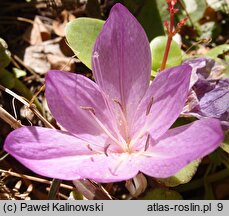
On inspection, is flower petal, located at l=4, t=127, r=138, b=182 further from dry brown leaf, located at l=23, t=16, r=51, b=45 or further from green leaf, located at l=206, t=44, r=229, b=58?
dry brown leaf, located at l=23, t=16, r=51, b=45

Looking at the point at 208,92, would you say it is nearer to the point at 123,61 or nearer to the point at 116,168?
the point at 123,61

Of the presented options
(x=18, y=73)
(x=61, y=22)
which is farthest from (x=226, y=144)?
(x=61, y=22)

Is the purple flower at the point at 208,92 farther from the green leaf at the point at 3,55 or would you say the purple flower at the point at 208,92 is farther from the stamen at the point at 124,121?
the green leaf at the point at 3,55

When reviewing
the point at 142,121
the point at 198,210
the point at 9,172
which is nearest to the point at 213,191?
the point at 198,210

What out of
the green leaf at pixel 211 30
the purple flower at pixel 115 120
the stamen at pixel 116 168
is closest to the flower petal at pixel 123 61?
the purple flower at pixel 115 120

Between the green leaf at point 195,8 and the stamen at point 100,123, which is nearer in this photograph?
the stamen at point 100,123

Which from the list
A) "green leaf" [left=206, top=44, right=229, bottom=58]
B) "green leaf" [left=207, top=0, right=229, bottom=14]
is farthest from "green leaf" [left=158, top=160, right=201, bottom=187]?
"green leaf" [left=207, top=0, right=229, bottom=14]
